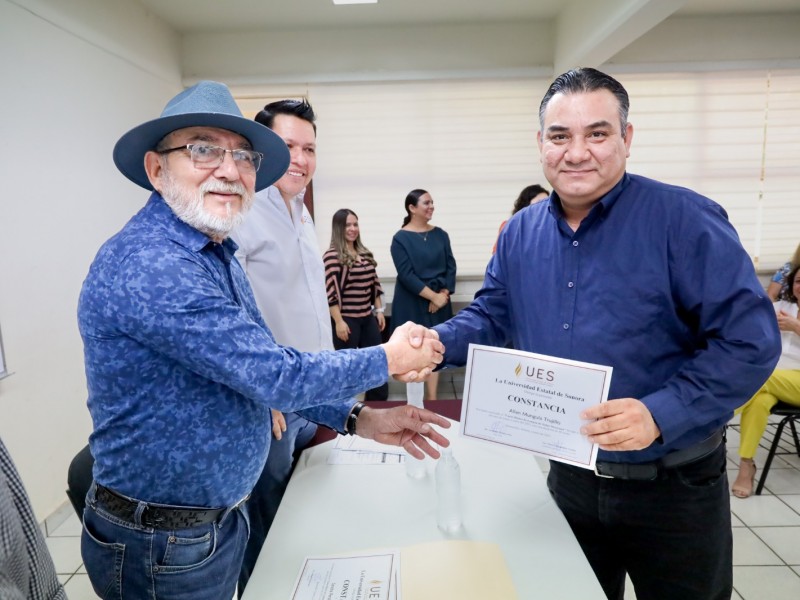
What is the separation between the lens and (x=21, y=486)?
74 cm

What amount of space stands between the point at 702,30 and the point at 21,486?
574 centimetres

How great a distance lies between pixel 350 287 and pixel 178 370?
3062 millimetres

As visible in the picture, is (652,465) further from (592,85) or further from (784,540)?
(784,540)

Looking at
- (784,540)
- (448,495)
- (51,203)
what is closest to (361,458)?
(448,495)

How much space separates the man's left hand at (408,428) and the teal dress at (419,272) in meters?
2.81

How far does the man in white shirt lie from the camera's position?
1.69 metres

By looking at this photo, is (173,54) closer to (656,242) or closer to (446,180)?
(446,180)

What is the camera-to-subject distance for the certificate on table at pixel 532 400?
3.34ft

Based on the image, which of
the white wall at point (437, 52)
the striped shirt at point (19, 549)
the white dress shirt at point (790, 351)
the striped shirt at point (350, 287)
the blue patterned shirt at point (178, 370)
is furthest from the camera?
the white wall at point (437, 52)

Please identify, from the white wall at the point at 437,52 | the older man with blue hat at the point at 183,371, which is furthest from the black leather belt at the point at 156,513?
the white wall at the point at 437,52

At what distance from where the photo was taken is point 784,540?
2.46 m

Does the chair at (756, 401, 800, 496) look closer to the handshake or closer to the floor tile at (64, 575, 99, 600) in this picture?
the handshake

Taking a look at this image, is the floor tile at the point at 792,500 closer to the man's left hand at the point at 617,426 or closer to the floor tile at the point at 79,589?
the man's left hand at the point at 617,426

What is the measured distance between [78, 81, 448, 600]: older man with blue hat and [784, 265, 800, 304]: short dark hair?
3225mm
